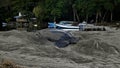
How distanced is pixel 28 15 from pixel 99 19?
54.9 ft

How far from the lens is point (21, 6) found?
49.5 m

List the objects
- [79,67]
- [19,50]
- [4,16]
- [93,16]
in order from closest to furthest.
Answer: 1. [79,67]
2. [19,50]
3. [4,16]
4. [93,16]

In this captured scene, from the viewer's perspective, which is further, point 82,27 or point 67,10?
point 67,10

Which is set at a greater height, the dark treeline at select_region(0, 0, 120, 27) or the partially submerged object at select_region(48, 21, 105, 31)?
the dark treeline at select_region(0, 0, 120, 27)

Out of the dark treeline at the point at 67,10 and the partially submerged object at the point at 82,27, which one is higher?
the dark treeline at the point at 67,10

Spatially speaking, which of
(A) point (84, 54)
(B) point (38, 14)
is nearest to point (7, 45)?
(A) point (84, 54)

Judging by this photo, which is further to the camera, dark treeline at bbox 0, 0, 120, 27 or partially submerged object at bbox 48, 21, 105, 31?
dark treeline at bbox 0, 0, 120, 27

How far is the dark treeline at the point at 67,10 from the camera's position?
49553mm

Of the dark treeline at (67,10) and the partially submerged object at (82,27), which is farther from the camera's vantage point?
the dark treeline at (67,10)

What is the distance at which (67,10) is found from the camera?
5878 cm

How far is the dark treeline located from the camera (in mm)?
49553

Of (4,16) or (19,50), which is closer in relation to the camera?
(19,50)

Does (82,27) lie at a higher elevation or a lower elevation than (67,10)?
lower

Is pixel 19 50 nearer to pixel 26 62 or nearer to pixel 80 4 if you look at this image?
pixel 26 62
